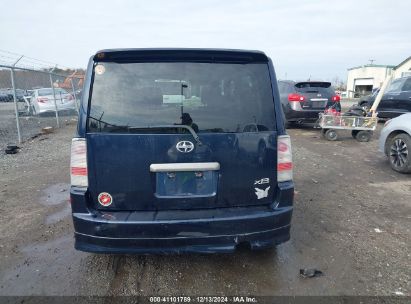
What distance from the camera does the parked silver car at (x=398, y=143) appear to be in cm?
596

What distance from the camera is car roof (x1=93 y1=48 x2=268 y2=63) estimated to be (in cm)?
250

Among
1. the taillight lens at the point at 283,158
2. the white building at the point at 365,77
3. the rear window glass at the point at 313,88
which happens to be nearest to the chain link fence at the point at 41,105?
the rear window glass at the point at 313,88

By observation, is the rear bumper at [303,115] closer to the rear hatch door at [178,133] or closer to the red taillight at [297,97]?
the red taillight at [297,97]

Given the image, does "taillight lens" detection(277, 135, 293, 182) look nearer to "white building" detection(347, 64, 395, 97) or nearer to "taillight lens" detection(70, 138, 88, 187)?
"taillight lens" detection(70, 138, 88, 187)

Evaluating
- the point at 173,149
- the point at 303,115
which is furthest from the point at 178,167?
the point at 303,115

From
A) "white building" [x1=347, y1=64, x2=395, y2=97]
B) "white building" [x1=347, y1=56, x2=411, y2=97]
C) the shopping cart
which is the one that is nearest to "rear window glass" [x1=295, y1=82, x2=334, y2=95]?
the shopping cart

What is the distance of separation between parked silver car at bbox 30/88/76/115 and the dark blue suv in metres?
13.7

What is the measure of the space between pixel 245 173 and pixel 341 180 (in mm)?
3894

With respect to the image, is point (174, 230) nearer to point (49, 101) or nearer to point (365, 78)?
point (49, 101)

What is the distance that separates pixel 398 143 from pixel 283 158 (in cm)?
470

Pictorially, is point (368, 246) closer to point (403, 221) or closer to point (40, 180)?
point (403, 221)

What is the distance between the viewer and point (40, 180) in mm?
5898

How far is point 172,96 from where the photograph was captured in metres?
2.54

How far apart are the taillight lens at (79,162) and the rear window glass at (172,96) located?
15cm
